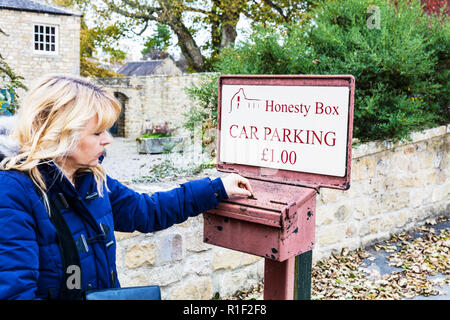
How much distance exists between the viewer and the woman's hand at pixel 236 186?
1948 millimetres

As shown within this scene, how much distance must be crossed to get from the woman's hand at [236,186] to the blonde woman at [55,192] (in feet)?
1.64

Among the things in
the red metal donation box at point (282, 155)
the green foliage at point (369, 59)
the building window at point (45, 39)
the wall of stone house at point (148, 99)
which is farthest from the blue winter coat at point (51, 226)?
the building window at point (45, 39)

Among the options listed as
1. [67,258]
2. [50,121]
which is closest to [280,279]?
[67,258]

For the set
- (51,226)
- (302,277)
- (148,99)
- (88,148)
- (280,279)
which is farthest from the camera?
(148,99)

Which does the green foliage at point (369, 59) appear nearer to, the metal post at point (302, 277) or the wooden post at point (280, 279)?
the metal post at point (302, 277)

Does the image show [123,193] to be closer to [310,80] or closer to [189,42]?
[310,80]

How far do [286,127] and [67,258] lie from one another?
990 millimetres

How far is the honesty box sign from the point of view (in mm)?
1811

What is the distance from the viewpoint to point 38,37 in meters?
20.7

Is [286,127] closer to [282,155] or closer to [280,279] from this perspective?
[282,155]

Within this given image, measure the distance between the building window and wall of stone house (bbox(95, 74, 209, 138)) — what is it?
98.5 inches

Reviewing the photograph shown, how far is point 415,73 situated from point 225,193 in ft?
12.7

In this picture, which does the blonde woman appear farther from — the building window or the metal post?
the building window
